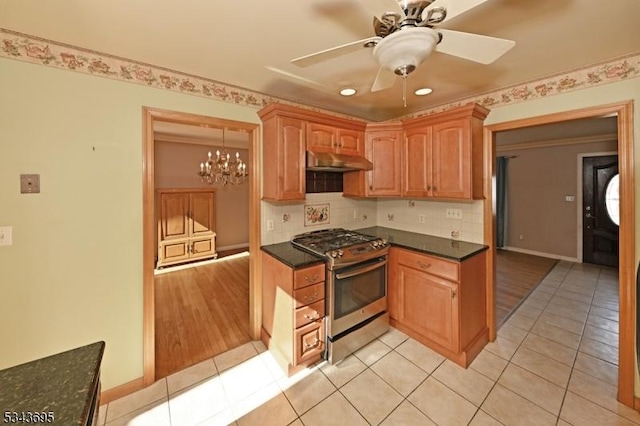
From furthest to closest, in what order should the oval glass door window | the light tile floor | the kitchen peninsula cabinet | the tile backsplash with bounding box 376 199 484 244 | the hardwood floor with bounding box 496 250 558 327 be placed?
the kitchen peninsula cabinet < the oval glass door window < the hardwood floor with bounding box 496 250 558 327 < the tile backsplash with bounding box 376 199 484 244 < the light tile floor

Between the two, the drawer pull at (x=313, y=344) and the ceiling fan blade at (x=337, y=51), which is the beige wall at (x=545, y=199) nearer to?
the drawer pull at (x=313, y=344)

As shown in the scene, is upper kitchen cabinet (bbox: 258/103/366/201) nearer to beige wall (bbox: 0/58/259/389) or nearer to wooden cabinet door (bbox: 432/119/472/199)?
beige wall (bbox: 0/58/259/389)

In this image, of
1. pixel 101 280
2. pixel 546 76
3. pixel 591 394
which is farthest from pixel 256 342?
pixel 546 76

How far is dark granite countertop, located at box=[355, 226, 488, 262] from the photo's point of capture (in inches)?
84.5

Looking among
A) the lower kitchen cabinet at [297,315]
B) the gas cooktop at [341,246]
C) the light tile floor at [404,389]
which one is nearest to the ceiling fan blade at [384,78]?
the gas cooktop at [341,246]

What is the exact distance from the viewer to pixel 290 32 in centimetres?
147

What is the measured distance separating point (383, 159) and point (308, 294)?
5.50ft

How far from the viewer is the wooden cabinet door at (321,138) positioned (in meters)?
2.35

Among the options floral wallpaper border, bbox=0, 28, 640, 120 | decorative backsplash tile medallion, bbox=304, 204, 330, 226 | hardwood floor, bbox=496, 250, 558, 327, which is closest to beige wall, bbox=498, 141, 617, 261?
hardwood floor, bbox=496, 250, 558, 327

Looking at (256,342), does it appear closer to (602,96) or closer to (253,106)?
(253,106)

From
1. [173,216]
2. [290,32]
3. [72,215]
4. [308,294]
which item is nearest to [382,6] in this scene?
[290,32]

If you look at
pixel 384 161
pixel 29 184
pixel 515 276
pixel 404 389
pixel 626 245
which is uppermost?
pixel 384 161

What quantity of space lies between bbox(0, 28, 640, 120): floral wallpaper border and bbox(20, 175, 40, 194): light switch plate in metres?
0.71

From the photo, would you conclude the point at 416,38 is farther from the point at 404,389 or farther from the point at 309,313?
the point at 404,389
